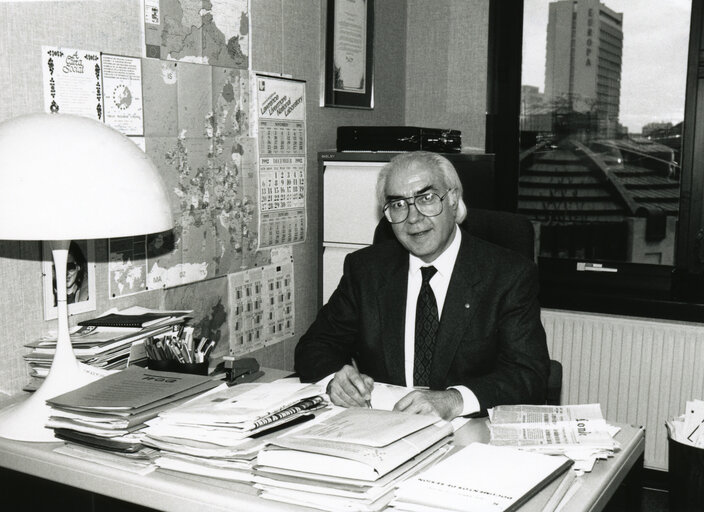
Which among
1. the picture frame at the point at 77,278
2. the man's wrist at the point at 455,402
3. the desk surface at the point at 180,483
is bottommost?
the desk surface at the point at 180,483

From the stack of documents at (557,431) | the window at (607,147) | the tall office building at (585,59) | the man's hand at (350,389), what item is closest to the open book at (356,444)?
the stack of documents at (557,431)

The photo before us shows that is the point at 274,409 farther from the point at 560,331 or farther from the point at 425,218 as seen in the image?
the point at 560,331

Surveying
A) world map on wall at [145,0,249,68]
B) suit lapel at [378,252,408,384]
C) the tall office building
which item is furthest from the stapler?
the tall office building

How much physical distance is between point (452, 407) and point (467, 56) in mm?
2184

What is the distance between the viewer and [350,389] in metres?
1.73

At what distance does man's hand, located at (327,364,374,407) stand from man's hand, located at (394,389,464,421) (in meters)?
0.11

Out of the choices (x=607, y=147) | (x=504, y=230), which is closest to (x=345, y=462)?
(x=504, y=230)

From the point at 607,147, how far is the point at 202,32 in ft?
6.14

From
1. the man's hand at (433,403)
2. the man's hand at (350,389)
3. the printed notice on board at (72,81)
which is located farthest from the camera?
the printed notice on board at (72,81)

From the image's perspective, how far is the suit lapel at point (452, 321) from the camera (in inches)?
79.3

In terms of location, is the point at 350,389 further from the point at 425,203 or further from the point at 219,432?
the point at 425,203

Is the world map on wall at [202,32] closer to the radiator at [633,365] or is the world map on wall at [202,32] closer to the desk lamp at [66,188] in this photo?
the desk lamp at [66,188]

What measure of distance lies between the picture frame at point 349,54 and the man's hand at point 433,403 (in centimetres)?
157

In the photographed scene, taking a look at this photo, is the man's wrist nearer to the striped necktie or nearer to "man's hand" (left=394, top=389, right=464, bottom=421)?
"man's hand" (left=394, top=389, right=464, bottom=421)
